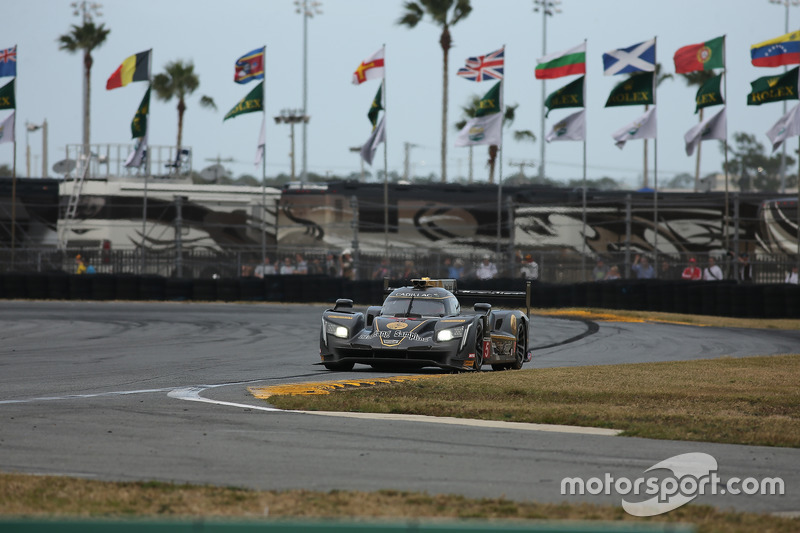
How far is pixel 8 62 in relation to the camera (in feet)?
113

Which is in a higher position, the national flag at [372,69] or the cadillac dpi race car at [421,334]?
the national flag at [372,69]

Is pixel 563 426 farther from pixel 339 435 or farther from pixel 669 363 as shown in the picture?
pixel 669 363

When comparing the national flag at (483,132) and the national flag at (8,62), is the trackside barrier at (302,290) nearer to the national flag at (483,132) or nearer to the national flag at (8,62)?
the national flag at (483,132)

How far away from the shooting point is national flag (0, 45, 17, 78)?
112ft

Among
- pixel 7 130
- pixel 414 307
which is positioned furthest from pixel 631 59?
pixel 7 130

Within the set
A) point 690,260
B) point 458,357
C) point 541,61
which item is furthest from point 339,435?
point 541,61

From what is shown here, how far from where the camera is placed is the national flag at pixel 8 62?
3428cm

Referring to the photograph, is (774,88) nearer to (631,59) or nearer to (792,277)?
(631,59)

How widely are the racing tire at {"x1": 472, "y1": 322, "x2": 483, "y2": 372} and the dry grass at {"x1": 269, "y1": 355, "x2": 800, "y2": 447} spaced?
0.77 m

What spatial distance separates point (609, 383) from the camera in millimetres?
11570

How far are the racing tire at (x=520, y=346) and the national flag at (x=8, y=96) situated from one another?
82.7ft

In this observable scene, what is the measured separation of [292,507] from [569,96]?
28.9m

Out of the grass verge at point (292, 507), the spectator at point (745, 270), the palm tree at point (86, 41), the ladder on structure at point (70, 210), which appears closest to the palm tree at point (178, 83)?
the palm tree at point (86, 41)

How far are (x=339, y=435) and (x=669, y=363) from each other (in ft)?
25.7
